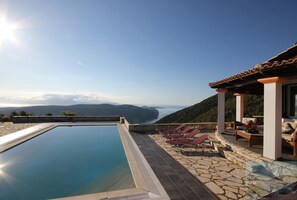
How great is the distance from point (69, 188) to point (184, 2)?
1031 centimetres

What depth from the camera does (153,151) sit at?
28.4ft

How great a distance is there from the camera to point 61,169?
743 cm

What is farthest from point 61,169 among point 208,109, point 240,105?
point 208,109

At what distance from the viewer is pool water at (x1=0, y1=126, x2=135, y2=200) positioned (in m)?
5.54

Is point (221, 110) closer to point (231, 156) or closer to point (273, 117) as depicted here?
point (231, 156)

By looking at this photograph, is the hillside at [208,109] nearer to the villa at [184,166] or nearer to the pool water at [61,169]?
the villa at [184,166]

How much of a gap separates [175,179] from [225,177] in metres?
1.52

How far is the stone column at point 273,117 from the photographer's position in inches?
247

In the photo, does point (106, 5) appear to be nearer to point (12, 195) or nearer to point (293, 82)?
point (12, 195)

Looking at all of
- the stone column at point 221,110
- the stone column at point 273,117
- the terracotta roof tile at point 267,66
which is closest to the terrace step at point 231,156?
the stone column at point 273,117

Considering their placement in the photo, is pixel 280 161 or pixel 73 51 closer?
pixel 280 161

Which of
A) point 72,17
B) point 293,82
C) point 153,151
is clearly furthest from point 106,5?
point 293,82

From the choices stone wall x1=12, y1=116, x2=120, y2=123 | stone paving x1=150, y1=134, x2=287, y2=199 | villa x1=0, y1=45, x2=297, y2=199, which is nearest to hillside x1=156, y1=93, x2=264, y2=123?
stone wall x1=12, y1=116, x2=120, y2=123

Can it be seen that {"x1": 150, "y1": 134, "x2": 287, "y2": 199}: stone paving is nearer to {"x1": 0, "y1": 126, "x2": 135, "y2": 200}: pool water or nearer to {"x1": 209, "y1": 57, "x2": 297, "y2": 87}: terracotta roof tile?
{"x1": 0, "y1": 126, "x2": 135, "y2": 200}: pool water
